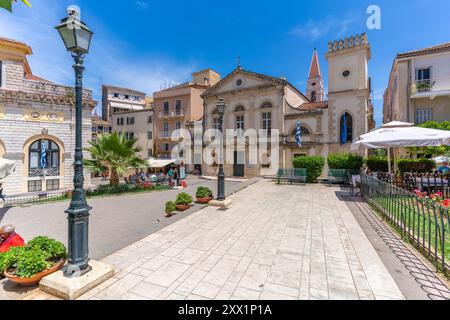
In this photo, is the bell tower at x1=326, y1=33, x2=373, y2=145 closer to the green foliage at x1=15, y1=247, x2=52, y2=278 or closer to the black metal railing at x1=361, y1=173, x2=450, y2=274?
the black metal railing at x1=361, y1=173, x2=450, y2=274

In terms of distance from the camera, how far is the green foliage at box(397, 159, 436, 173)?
1358cm

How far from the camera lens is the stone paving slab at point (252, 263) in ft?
9.58

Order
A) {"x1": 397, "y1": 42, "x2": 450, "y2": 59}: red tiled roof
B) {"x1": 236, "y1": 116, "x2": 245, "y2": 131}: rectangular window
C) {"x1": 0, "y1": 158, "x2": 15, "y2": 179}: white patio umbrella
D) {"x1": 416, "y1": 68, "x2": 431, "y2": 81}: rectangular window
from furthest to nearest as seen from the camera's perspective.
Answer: {"x1": 236, "y1": 116, "x2": 245, "y2": 131}: rectangular window → {"x1": 416, "y1": 68, "x2": 431, "y2": 81}: rectangular window → {"x1": 397, "y1": 42, "x2": 450, "y2": 59}: red tiled roof → {"x1": 0, "y1": 158, "x2": 15, "y2": 179}: white patio umbrella

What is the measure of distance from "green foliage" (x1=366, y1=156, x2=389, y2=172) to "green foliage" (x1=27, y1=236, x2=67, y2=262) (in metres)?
18.4

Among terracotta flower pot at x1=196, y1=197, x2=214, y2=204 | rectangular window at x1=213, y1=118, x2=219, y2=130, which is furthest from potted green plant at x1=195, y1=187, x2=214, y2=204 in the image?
rectangular window at x1=213, y1=118, x2=219, y2=130

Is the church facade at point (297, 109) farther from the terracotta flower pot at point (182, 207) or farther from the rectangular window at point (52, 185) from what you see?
the rectangular window at point (52, 185)

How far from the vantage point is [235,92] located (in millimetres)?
23703

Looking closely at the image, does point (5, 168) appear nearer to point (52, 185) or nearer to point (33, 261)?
point (33, 261)

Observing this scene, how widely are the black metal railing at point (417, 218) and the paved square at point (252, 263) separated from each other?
2.93 feet
